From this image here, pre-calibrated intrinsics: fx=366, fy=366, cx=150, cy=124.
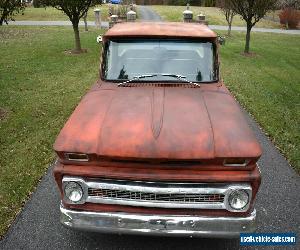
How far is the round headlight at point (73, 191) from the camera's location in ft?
12.1

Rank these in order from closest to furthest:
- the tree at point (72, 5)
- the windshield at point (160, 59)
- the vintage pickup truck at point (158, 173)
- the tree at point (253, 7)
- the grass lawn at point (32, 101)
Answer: the vintage pickup truck at point (158, 173), the windshield at point (160, 59), the grass lawn at point (32, 101), the tree at point (72, 5), the tree at point (253, 7)

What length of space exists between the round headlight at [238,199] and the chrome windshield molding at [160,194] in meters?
0.03

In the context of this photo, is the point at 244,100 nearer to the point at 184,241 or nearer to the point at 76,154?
the point at 184,241

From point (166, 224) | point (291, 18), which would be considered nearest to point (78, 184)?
point (166, 224)

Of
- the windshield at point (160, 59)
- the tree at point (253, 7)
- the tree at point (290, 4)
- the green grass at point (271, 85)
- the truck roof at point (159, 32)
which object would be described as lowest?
the green grass at point (271, 85)

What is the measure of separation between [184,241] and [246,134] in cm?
161

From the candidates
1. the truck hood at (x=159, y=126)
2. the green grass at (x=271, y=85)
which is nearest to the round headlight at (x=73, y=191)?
the truck hood at (x=159, y=126)

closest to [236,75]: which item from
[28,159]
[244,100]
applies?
[244,100]

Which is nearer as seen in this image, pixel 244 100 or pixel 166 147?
pixel 166 147

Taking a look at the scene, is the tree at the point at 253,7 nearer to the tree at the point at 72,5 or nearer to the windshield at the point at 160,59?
the tree at the point at 72,5

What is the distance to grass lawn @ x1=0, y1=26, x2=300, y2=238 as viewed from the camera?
251 inches

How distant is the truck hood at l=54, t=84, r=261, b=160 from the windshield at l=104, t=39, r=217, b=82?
0.35 metres

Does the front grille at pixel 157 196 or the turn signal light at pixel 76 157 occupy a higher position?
the turn signal light at pixel 76 157

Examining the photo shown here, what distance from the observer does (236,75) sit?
13.6 metres
